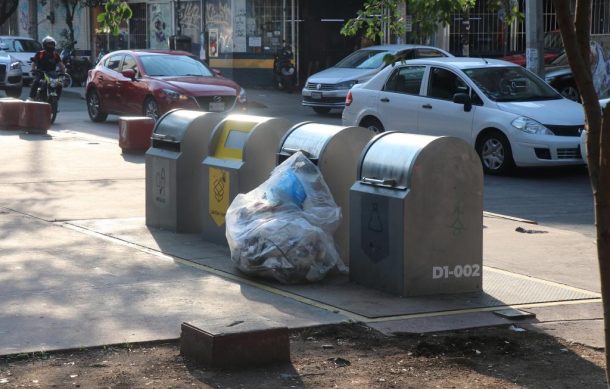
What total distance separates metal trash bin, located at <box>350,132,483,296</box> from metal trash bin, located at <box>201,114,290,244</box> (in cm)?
147

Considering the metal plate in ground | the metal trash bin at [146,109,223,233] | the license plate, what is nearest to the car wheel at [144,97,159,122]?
the license plate

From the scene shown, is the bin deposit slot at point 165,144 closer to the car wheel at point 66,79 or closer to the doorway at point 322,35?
the car wheel at point 66,79

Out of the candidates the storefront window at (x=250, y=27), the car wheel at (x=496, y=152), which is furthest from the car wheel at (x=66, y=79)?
the car wheel at (x=496, y=152)

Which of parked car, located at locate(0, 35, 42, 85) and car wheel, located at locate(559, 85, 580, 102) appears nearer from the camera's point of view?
car wheel, located at locate(559, 85, 580, 102)

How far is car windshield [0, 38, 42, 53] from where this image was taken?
36.5m

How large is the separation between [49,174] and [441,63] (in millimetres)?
6012

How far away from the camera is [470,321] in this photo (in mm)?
7262

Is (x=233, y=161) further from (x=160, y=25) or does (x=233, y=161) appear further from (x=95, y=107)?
(x=160, y=25)

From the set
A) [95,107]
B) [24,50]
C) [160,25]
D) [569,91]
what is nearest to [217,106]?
[95,107]

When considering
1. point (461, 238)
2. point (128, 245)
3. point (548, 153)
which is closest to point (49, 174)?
point (128, 245)

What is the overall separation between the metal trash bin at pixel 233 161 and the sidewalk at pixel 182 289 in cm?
34

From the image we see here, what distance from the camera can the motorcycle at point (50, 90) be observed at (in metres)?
22.6

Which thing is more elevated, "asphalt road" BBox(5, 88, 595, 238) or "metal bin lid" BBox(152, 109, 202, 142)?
"metal bin lid" BBox(152, 109, 202, 142)

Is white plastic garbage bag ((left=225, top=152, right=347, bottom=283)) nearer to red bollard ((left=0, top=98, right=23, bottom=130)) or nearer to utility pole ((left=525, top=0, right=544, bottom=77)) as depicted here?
red bollard ((left=0, top=98, right=23, bottom=130))
